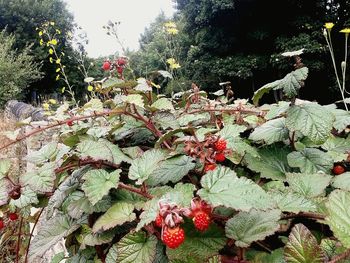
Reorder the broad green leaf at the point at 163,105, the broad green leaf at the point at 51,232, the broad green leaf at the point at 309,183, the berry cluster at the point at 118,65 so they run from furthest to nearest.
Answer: the berry cluster at the point at 118,65
the broad green leaf at the point at 163,105
the broad green leaf at the point at 51,232
the broad green leaf at the point at 309,183

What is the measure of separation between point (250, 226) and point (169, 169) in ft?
0.75

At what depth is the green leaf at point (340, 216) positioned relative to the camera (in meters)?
0.47

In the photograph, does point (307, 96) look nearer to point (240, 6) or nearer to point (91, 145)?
point (240, 6)

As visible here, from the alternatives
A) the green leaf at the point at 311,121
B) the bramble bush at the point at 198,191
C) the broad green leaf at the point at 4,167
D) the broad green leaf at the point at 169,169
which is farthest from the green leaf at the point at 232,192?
the broad green leaf at the point at 4,167

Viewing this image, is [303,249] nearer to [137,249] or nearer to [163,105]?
[137,249]

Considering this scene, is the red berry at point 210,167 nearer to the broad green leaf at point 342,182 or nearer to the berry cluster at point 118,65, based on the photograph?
the broad green leaf at point 342,182

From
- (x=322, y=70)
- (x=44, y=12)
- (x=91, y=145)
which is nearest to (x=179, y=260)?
(x=91, y=145)

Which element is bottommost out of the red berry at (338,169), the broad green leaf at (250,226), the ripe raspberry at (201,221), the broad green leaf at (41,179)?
the red berry at (338,169)

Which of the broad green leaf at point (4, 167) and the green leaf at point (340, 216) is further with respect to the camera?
the broad green leaf at point (4, 167)

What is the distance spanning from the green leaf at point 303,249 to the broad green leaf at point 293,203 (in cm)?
8

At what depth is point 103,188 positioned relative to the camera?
27.3 inches

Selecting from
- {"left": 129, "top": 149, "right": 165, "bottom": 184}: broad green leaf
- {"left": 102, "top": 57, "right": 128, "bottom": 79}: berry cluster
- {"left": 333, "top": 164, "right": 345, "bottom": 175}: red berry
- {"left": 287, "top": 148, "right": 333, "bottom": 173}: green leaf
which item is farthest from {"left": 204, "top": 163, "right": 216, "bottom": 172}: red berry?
{"left": 102, "top": 57, "right": 128, "bottom": 79}: berry cluster

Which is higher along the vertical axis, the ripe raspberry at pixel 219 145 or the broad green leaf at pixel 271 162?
the ripe raspberry at pixel 219 145

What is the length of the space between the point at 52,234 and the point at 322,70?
1380 cm
